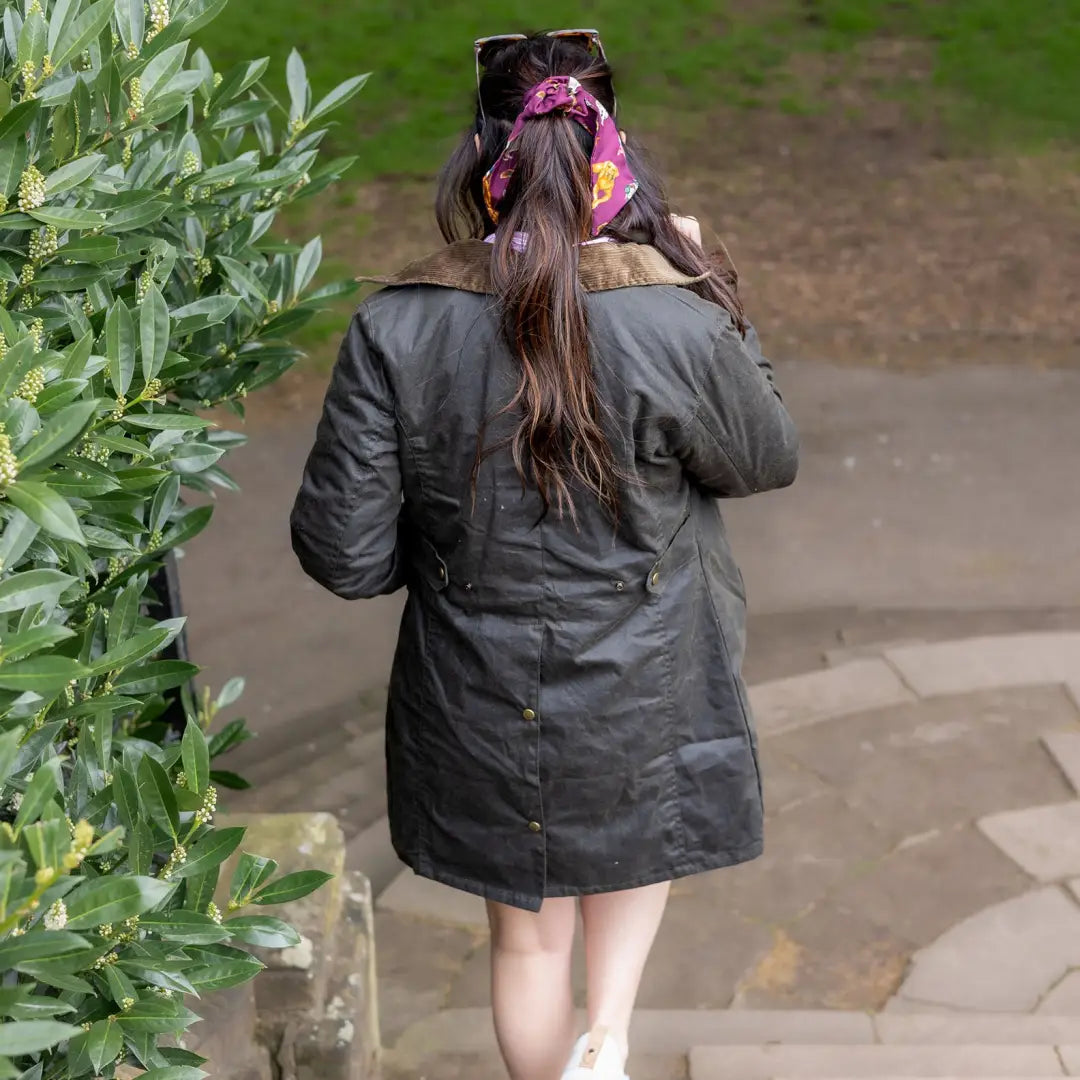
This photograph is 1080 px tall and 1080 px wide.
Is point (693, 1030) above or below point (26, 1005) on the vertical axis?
below

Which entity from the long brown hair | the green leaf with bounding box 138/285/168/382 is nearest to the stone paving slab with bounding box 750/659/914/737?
the long brown hair

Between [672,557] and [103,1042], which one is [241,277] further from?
[103,1042]

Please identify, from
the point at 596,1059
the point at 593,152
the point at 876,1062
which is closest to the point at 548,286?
the point at 593,152

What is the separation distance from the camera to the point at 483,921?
371 centimetres

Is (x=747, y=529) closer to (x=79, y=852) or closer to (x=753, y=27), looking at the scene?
(x=79, y=852)

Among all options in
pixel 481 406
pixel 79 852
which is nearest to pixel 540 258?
pixel 481 406

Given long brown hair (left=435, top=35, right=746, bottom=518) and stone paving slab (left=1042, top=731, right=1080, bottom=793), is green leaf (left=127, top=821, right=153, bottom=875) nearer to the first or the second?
long brown hair (left=435, top=35, right=746, bottom=518)

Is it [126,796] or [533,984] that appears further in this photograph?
[533,984]

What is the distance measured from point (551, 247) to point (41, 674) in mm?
1001

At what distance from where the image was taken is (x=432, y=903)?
377cm

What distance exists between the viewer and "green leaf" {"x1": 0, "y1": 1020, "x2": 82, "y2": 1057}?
47.1 inches

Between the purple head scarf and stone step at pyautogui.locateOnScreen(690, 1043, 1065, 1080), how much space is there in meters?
1.73

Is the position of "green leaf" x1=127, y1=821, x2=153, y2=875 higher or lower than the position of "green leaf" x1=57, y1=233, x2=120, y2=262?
lower

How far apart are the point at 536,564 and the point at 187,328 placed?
24.7 inches
